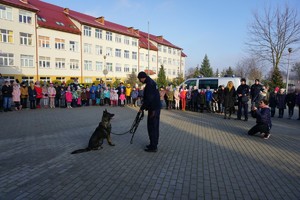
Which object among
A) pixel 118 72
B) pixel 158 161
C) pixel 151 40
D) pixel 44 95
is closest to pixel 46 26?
pixel 118 72

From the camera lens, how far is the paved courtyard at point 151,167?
3.88 meters

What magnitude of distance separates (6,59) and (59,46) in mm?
8627

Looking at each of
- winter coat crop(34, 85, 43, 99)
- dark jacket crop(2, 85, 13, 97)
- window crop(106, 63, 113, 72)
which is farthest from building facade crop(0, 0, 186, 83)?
dark jacket crop(2, 85, 13, 97)

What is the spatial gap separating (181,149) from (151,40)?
55142mm

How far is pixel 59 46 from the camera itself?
36.2 m

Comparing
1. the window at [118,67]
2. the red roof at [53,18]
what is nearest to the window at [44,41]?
the red roof at [53,18]

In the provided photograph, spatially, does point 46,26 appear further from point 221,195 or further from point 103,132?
point 221,195

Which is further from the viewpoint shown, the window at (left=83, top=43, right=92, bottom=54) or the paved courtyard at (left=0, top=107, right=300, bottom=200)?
the window at (left=83, top=43, right=92, bottom=54)

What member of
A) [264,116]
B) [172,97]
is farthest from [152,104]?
[172,97]

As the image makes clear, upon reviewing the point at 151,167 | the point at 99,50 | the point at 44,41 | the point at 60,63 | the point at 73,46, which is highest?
the point at 99,50

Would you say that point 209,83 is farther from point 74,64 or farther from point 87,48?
point 87,48

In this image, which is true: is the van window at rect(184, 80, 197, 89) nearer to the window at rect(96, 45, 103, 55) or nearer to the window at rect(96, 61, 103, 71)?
the window at rect(96, 61, 103, 71)

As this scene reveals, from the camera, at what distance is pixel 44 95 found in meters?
15.6

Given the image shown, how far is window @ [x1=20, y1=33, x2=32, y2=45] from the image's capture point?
31.0m
